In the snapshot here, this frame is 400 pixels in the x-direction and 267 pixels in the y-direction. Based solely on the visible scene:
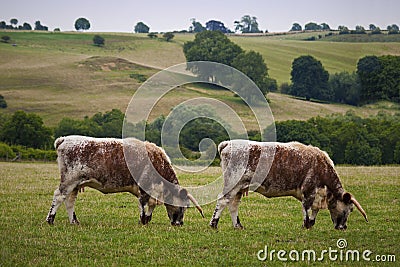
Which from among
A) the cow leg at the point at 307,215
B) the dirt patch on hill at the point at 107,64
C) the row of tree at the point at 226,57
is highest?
the cow leg at the point at 307,215

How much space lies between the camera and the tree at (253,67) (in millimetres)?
90125

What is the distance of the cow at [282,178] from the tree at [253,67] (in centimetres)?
7479

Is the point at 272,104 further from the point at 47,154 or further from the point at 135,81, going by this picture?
the point at 47,154

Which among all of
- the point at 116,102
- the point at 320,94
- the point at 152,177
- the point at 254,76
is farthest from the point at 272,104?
the point at 152,177

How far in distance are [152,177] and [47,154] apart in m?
37.2

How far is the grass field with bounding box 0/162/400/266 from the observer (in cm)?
1152

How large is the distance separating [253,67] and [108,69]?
3389 cm

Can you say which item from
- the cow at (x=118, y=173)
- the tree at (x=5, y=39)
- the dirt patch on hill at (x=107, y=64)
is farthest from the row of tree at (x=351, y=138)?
the tree at (x=5, y=39)

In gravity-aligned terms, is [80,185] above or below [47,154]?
above

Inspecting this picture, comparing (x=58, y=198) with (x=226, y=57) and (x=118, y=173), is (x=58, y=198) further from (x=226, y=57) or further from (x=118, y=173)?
(x=226, y=57)

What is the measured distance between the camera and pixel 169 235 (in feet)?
45.6

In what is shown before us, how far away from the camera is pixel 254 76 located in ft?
298

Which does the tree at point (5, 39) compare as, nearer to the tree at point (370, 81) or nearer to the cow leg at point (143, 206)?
the tree at point (370, 81)

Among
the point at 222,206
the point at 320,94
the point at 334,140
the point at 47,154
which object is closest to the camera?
the point at 222,206
